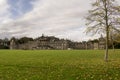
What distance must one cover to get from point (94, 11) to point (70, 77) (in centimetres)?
2144

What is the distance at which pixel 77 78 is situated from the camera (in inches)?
683

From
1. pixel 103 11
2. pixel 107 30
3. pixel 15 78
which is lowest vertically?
pixel 15 78

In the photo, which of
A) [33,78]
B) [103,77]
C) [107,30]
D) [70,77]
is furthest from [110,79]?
[107,30]

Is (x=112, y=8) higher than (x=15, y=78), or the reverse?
(x=112, y=8)

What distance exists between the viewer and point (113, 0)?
3756cm

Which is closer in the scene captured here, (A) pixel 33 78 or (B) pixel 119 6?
(A) pixel 33 78

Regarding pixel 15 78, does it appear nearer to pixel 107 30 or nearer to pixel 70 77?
pixel 70 77

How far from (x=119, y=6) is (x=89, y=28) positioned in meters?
4.95

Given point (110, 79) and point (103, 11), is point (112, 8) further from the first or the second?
point (110, 79)

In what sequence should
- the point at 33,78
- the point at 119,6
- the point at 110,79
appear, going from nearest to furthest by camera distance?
the point at 110,79
the point at 33,78
the point at 119,6

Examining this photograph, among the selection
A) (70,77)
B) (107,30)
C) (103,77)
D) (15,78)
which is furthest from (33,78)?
(107,30)

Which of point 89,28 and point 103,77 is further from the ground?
point 89,28

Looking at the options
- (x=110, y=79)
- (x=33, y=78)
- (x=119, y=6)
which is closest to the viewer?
(x=110, y=79)

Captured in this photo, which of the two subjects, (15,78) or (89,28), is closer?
(15,78)
